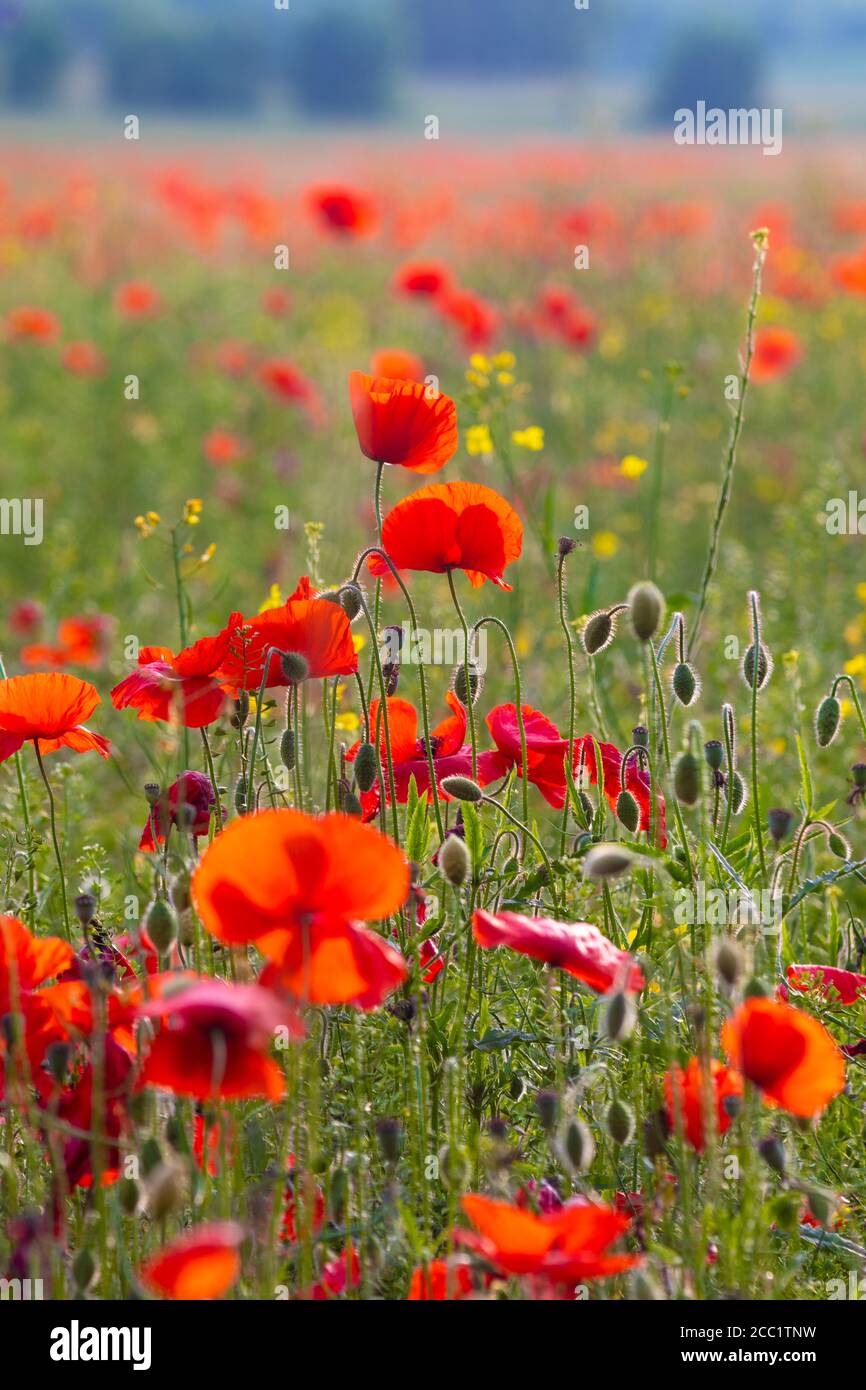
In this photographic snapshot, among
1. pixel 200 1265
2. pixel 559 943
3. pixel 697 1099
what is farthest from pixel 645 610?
pixel 200 1265

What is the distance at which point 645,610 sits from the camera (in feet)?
5.60

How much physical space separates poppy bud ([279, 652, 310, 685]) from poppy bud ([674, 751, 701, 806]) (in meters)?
0.43

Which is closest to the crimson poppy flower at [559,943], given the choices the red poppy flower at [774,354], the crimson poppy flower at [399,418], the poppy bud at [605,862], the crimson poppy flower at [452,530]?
the poppy bud at [605,862]

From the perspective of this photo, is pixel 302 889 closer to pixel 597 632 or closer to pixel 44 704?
pixel 44 704

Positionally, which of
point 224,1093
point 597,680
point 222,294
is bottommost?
point 224,1093

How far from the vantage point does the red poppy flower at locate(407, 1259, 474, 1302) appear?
137cm

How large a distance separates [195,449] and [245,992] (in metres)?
5.80

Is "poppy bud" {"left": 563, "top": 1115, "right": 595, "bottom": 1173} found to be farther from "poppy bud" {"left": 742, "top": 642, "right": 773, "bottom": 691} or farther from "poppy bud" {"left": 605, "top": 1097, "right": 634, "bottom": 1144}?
"poppy bud" {"left": 742, "top": 642, "right": 773, "bottom": 691}

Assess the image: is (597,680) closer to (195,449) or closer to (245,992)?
(245,992)

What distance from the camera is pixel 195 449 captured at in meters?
6.79

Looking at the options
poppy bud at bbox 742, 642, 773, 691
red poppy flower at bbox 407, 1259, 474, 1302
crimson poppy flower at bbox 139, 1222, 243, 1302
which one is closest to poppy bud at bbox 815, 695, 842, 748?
poppy bud at bbox 742, 642, 773, 691

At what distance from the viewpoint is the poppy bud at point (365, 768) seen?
192cm

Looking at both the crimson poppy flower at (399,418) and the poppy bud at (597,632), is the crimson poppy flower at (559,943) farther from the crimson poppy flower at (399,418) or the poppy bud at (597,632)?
the crimson poppy flower at (399,418)
